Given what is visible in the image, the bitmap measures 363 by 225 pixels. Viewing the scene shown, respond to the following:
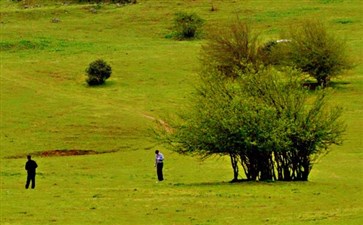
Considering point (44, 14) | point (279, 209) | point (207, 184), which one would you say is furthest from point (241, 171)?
point (44, 14)

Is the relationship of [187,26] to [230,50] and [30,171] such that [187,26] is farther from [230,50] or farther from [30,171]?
[30,171]

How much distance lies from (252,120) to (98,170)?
1093 cm

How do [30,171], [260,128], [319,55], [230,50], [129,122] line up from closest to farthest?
[260,128], [30,171], [129,122], [319,55], [230,50]

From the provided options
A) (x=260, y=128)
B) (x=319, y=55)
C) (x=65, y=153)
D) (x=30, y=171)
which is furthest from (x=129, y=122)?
(x=260, y=128)

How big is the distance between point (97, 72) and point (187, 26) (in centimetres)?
2142

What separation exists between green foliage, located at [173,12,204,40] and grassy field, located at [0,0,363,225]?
179 cm

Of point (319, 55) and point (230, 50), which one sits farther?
point (230, 50)

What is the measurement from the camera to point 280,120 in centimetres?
4116

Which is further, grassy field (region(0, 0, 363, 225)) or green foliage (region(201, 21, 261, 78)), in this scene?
green foliage (region(201, 21, 261, 78))


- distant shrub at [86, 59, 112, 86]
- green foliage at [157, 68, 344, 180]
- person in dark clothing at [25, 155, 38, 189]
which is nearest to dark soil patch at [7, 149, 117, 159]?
green foliage at [157, 68, 344, 180]

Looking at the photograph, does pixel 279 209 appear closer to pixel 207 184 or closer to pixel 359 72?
pixel 207 184

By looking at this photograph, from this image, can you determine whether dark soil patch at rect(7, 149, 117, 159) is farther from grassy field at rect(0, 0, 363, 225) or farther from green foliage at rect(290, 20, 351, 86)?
green foliage at rect(290, 20, 351, 86)

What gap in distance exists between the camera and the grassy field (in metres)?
32.8

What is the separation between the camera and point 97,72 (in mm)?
74000
